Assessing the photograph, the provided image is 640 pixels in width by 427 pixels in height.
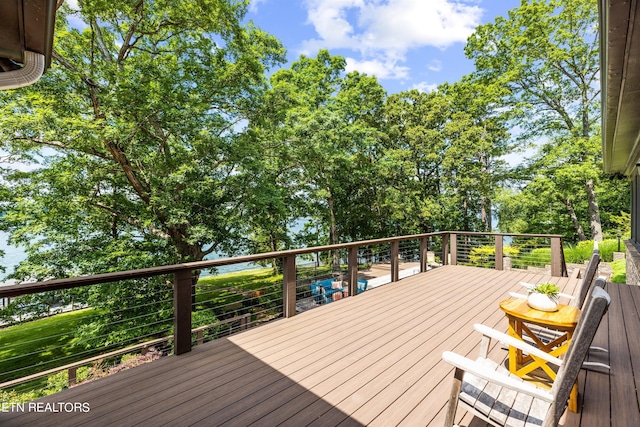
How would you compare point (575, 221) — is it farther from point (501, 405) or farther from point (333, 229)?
point (501, 405)

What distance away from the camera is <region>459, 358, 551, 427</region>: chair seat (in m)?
1.41

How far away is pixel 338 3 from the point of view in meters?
9.72

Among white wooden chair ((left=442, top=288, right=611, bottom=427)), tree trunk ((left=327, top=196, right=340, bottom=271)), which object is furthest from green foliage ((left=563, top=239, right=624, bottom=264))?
white wooden chair ((left=442, top=288, right=611, bottom=427))

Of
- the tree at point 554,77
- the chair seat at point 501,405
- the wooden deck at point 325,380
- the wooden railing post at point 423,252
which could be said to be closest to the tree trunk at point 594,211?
the tree at point 554,77

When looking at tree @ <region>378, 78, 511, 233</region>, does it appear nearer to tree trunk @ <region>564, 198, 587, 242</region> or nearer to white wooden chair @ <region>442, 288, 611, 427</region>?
tree trunk @ <region>564, 198, 587, 242</region>

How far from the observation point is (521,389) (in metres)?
1.29

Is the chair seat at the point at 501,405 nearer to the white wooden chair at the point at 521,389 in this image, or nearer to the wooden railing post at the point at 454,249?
the white wooden chair at the point at 521,389

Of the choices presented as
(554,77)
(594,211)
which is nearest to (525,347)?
(594,211)

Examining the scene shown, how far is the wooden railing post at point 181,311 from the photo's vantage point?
2.70m

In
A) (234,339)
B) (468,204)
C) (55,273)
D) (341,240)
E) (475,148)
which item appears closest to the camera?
(234,339)

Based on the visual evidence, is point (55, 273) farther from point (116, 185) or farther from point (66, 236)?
point (116, 185)

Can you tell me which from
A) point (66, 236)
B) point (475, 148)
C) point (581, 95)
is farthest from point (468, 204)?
point (66, 236)

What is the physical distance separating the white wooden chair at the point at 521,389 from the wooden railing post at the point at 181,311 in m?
2.28

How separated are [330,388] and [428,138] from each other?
14501 mm
